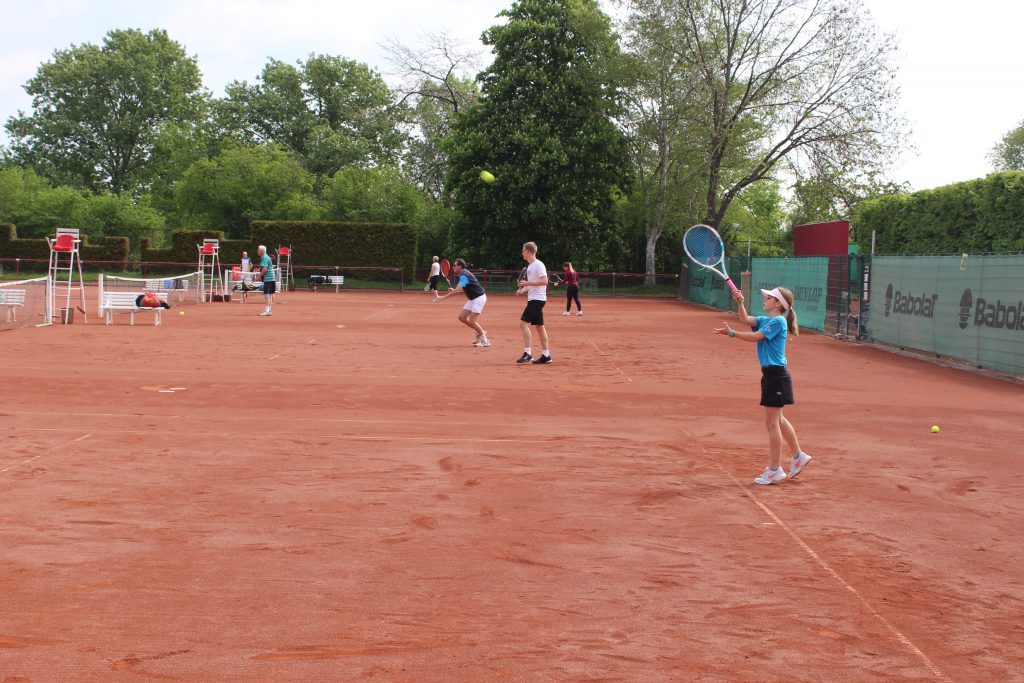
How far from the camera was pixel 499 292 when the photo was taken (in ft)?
154

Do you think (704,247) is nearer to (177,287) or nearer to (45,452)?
(45,452)

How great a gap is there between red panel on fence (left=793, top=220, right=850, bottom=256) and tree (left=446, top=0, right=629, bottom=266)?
11.0 meters

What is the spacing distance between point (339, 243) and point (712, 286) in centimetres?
1961

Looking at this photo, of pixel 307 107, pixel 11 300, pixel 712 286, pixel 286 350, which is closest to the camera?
pixel 286 350

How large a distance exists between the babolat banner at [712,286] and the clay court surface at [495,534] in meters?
21.9

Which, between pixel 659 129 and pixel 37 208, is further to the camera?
pixel 37 208

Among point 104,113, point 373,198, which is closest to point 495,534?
point 373,198

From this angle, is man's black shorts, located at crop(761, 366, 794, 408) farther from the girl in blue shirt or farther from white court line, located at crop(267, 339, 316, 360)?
white court line, located at crop(267, 339, 316, 360)

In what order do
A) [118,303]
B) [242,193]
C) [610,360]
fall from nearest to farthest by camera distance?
[610,360]
[118,303]
[242,193]

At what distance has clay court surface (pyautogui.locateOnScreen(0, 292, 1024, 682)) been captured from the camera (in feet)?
14.9

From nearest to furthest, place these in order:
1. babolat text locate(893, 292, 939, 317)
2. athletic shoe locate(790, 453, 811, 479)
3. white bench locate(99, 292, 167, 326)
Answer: athletic shoe locate(790, 453, 811, 479) → babolat text locate(893, 292, 939, 317) → white bench locate(99, 292, 167, 326)

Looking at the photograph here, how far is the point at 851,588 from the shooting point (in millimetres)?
5480

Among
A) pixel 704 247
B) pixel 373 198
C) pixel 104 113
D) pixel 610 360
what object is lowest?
pixel 610 360

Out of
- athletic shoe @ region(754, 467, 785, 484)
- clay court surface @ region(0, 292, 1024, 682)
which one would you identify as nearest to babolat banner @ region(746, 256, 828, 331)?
clay court surface @ region(0, 292, 1024, 682)
